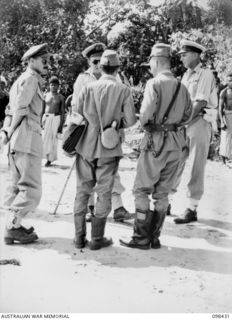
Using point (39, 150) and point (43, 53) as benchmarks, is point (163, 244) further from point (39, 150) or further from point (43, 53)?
point (43, 53)

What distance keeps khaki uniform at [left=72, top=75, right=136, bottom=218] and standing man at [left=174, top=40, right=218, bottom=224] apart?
1243 millimetres

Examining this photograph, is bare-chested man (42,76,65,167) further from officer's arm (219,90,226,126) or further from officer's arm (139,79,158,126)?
officer's arm (139,79,158,126)

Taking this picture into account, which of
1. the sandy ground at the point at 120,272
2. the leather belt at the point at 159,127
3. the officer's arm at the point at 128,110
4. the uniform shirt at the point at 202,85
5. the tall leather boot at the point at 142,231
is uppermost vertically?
the uniform shirt at the point at 202,85

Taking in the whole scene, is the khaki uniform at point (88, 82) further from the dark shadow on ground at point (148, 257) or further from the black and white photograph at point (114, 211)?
the dark shadow on ground at point (148, 257)

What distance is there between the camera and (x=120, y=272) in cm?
439

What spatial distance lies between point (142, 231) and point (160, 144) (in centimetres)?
89

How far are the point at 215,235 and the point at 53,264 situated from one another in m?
1.99

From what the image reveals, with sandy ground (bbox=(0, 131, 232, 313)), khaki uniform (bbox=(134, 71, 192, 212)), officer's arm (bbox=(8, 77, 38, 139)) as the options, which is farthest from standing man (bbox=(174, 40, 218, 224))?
officer's arm (bbox=(8, 77, 38, 139))

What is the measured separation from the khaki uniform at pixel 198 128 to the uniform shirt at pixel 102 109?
132cm

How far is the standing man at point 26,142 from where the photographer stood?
4965 millimetres

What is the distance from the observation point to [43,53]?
5051 millimetres

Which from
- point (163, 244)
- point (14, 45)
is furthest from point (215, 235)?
point (14, 45)

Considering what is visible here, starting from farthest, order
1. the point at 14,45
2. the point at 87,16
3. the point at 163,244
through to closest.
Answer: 1. the point at 87,16
2. the point at 14,45
3. the point at 163,244

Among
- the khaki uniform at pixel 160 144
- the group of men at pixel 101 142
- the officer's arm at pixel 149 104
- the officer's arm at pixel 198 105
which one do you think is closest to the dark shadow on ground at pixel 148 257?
the group of men at pixel 101 142
